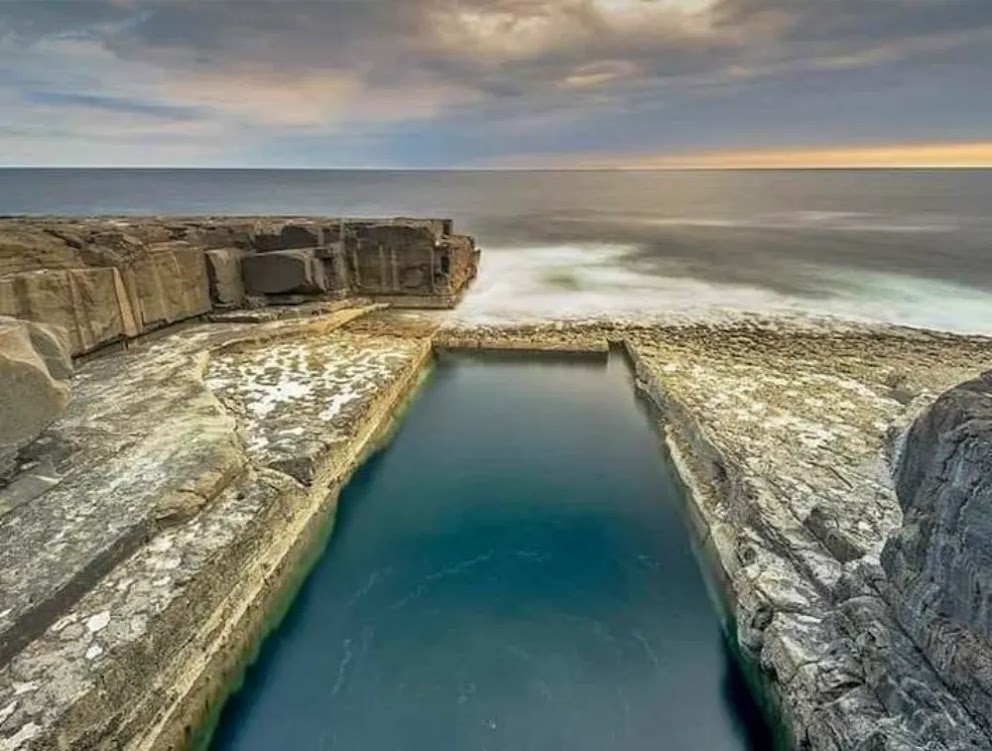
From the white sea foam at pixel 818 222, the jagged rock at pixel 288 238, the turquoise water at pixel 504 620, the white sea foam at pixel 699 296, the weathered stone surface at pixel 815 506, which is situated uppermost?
the jagged rock at pixel 288 238

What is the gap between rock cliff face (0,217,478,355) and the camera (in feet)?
54.7

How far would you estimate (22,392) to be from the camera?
9953 mm

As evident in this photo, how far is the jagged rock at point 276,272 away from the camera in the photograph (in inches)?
915

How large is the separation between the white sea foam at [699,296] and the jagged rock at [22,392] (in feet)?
52.1

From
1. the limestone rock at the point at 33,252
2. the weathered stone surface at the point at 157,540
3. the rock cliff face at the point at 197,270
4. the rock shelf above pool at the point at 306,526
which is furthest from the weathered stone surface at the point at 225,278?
the weathered stone surface at the point at 157,540

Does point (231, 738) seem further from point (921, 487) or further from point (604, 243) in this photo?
point (604, 243)

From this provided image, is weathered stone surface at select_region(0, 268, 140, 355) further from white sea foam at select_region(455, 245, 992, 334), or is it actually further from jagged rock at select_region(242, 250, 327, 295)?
white sea foam at select_region(455, 245, 992, 334)

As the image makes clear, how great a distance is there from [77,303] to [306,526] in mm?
10042

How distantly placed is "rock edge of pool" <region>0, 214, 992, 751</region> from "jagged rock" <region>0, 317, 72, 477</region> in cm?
4

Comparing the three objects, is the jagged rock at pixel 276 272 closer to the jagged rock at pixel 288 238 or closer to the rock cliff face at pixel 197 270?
the rock cliff face at pixel 197 270

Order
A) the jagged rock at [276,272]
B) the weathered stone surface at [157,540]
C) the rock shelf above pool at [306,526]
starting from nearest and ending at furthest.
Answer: the rock shelf above pool at [306,526], the weathered stone surface at [157,540], the jagged rock at [276,272]

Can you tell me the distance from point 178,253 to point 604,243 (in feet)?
108

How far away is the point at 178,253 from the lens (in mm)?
20891

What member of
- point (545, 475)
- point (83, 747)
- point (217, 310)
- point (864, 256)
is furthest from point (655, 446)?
point (864, 256)
